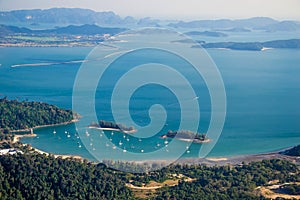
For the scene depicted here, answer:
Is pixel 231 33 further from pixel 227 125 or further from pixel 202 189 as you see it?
pixel 202 189

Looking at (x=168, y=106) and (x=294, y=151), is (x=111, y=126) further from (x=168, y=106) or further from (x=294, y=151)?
(x=294, y=151)

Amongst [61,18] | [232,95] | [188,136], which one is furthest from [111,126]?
[61,18]

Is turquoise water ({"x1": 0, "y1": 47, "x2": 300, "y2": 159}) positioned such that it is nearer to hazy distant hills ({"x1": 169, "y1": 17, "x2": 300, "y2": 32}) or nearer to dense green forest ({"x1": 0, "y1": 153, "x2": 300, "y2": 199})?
dense green forest ({"x1": 0, "y1": 153, "x2": 300, "y2": 199})

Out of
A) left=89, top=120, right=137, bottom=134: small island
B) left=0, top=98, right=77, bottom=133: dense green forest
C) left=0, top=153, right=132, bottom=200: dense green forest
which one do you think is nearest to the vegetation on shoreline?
left=89, top=120, right=137, bottom=134: small island

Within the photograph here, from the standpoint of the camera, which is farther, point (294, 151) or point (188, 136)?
point (188, 136)

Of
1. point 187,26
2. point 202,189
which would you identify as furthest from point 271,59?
point 187,26

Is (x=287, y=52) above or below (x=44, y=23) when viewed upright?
below

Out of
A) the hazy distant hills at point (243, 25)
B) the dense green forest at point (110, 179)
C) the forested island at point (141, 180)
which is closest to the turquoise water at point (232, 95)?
the forested island at point (141, 180)
